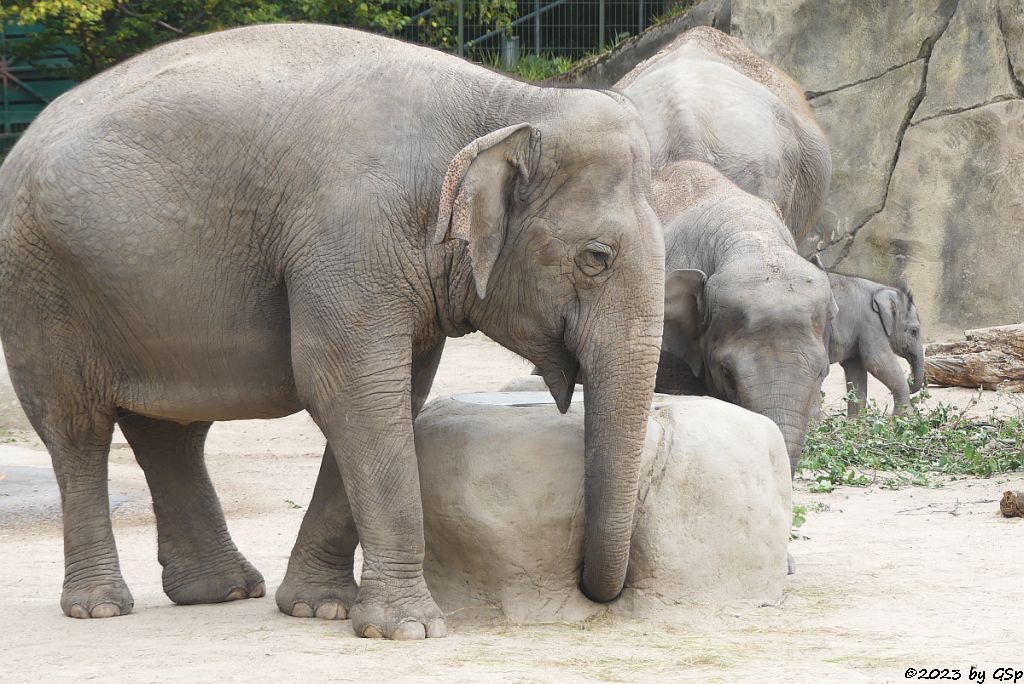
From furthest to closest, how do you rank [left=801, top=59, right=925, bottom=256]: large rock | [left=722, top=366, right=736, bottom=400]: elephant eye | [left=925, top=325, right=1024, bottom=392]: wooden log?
[left=801, top=59, right=925, bottom=256]: large rock
[left=925, top=325, right=1024, bottom=392]: wooden log
[left=722, top=366, right=736, bottom=400]: elephant eye

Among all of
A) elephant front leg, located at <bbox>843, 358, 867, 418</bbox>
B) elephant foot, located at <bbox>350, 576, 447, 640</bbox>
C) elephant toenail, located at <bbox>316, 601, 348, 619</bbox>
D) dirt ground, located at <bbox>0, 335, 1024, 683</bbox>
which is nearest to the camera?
dirt ground, located at <bbox>0, 335, 1024, 683</bbox>

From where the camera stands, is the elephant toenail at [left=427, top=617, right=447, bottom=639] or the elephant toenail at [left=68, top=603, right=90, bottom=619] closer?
the elephant toenail at [left=427, top=617, right=447, bottom=639]

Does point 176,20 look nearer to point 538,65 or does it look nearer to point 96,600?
point 538,65

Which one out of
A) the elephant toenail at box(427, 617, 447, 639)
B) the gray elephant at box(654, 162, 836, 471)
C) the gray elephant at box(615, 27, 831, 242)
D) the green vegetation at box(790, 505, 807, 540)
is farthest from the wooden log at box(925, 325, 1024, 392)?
the elephant toenail at box(427, 617, 447, 639)

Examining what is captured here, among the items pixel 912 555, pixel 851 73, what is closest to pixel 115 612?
pixel 912 555

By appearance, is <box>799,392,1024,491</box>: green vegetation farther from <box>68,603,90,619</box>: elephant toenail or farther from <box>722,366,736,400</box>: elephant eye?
<box>68,603,90,619</box>: elephant toenail

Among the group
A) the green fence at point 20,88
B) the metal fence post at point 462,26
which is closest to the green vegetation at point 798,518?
the metal fence post at point 462,26

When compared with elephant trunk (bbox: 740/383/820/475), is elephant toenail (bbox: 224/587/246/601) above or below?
below

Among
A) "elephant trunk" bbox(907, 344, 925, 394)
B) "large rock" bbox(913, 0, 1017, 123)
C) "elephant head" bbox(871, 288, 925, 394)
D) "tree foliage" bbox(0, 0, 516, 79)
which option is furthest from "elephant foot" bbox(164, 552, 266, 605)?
"tree foliage" bbox(0, 0, 516, 79)

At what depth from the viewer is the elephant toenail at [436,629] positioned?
4785 mm

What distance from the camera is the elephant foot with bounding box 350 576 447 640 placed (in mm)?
4770

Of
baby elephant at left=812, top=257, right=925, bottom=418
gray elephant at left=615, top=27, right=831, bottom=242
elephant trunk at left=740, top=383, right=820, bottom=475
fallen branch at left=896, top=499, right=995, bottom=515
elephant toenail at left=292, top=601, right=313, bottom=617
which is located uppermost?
gray elephant at left=615, top=27, right=831, bottom=242

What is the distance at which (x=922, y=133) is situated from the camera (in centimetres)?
1484

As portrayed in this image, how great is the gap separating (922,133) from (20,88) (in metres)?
10.5
